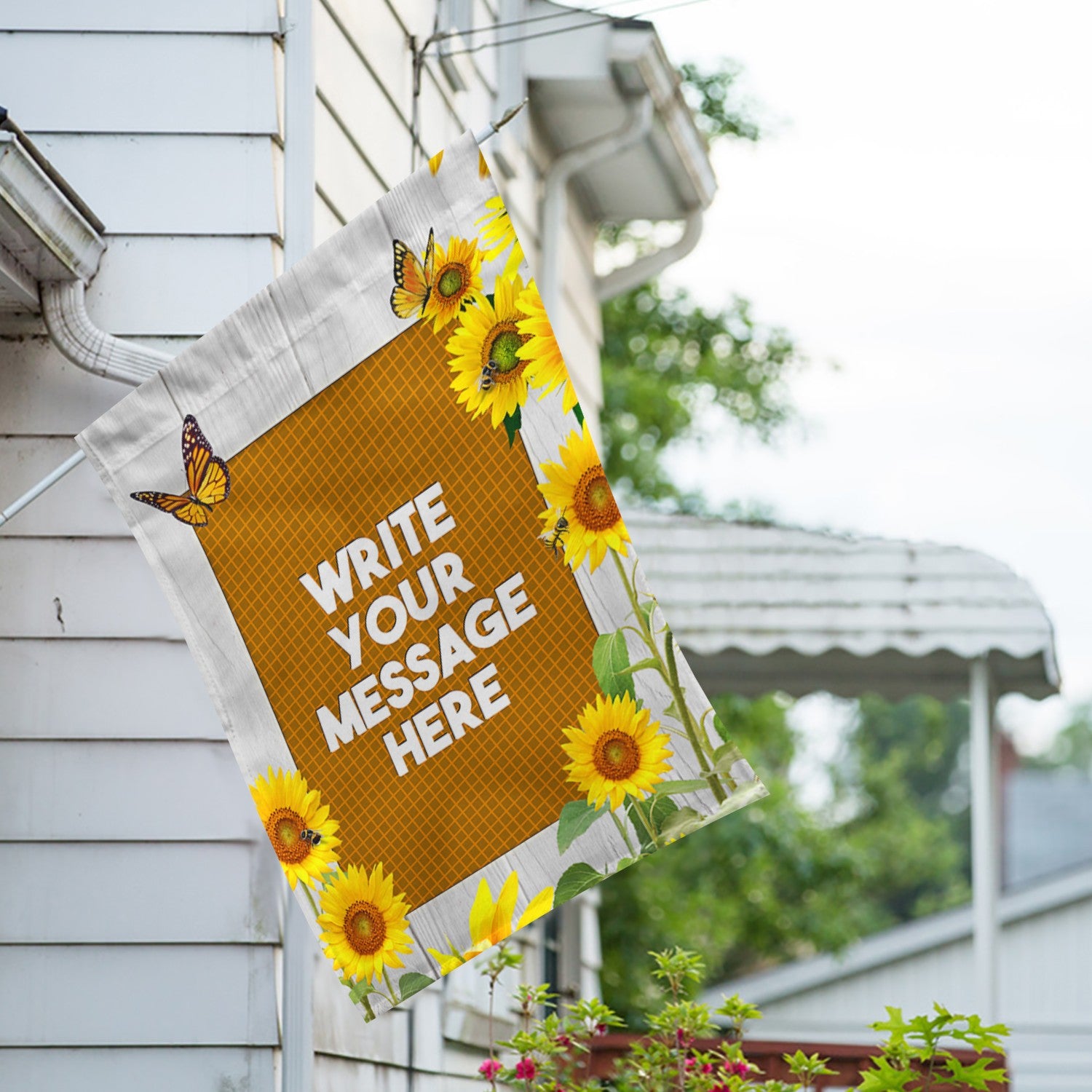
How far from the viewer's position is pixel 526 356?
2.75 meters

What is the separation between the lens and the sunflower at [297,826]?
9.32 ft

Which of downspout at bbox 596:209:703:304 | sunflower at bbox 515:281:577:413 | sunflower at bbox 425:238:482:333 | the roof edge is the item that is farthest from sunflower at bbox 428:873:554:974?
the roof edge

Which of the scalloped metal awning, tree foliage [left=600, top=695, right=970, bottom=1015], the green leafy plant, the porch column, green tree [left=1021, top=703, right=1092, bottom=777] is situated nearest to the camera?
the green leafy plant

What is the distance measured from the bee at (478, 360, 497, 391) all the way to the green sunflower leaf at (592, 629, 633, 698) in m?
0.49

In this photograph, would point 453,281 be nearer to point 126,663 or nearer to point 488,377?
point 488,377

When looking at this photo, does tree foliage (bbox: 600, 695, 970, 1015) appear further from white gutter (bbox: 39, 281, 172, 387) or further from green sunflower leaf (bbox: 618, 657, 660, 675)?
white gutter (bbox: 39, 281, 172, 387)

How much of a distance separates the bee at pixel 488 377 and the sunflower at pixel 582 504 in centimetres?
17

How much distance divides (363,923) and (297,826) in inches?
8.4

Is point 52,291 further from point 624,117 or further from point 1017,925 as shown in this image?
point 1017,925

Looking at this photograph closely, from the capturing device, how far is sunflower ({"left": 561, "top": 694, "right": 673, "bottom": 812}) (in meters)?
2.68

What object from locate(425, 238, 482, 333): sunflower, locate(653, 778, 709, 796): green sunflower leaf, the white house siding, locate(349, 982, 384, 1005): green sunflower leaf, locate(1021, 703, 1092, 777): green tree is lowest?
locate(349, 982, 384, 1005): green sunflower leaf

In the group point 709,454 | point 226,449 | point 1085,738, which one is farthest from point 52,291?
point 1085,738

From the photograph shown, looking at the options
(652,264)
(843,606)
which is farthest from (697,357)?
(843,606)

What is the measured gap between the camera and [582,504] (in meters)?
2.74
